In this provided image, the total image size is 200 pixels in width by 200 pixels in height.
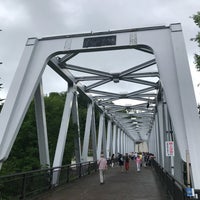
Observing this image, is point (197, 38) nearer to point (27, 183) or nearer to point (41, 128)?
point (41, 128)

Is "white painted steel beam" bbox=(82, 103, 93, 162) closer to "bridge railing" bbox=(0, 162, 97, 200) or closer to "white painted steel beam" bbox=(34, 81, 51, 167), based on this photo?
"bridge railing" bbox=(0, 162, 97, 200)

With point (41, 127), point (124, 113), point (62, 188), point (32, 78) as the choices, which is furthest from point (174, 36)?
point (124, 113)

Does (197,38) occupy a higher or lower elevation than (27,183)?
higher

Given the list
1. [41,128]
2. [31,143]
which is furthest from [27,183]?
[31,143]

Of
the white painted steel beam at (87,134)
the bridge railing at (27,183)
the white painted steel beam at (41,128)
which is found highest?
the white painted steel beam at (87,134)

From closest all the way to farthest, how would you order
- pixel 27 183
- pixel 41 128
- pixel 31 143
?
pixel 27 183
pixel 41 128
pixel 31 143

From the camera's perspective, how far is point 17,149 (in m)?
15.2

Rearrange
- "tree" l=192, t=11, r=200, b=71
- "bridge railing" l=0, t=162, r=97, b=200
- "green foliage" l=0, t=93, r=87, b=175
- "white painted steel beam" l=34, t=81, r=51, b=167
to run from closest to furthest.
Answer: "bridge railing" l=0, t=162, r=97, b=200
"tree" l=192, t=11, r=200, b=71
"white painted steel beam" l=34, t=81, r=51, b=167
"green foliage" l=0, t=93, r=87, b=175

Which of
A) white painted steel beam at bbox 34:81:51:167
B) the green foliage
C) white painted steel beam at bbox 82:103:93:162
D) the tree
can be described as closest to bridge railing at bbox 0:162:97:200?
white painted steel beam at bbox 34:81:51:167

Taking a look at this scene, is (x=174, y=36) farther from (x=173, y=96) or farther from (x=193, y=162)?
(x=193, y=162)

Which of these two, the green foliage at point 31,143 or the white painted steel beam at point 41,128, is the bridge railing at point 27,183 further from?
the green foliage at point 31,143

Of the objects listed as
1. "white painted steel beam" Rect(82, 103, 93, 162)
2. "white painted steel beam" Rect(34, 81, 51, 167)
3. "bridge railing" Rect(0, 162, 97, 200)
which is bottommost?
"bridge railing" Rect(0, 162, 97, 200)

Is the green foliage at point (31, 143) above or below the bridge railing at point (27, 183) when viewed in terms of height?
above

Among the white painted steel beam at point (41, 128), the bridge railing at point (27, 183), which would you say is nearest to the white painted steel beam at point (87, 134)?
the bridge railing at point (27, 183)
